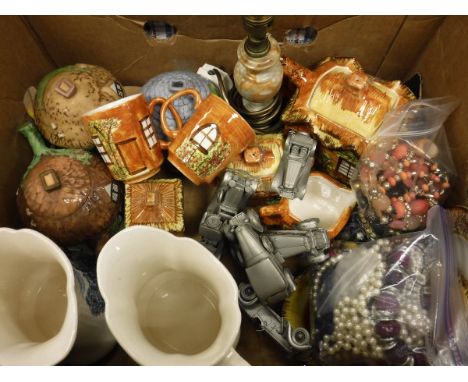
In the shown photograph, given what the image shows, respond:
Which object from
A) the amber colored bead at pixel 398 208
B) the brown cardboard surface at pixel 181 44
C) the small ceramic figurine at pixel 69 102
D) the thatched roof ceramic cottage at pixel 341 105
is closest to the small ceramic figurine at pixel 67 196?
the small ceramic figurine at pixel 69 102

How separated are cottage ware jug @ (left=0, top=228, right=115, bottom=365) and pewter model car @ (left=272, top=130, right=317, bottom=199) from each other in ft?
1.17

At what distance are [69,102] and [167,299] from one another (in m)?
0.39

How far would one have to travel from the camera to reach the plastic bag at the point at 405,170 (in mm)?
718

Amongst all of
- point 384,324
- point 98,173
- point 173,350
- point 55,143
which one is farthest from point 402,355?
point 55,143

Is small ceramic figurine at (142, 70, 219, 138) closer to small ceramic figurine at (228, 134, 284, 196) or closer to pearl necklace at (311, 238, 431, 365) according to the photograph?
small ceramic figurine at (228, 134, 284, 196)

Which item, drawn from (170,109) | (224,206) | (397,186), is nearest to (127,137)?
(170,109)

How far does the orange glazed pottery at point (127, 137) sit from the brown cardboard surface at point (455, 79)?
52 centimetres

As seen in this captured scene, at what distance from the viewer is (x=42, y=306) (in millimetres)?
700

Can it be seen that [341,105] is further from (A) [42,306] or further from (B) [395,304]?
(A) [42,306]

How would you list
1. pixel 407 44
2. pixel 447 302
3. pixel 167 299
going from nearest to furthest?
1. pixel 447 302
2. pixel 167 299
3. pixel 407 44

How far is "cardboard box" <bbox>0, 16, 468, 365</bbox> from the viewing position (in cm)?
77

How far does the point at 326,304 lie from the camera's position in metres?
0.67

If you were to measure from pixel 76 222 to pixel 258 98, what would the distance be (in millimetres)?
391

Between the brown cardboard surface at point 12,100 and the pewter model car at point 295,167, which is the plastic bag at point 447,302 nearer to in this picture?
the pewter model car at point 295,167
